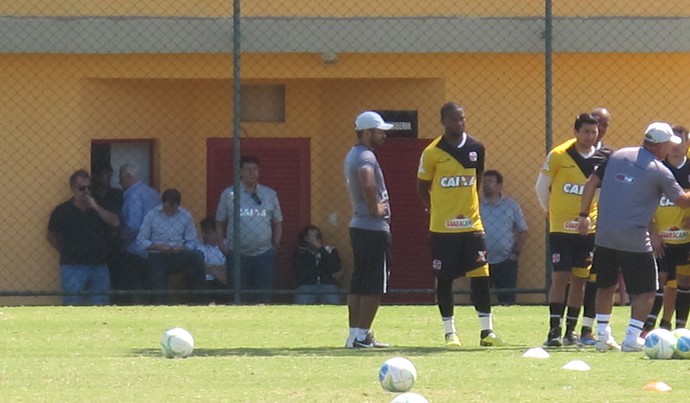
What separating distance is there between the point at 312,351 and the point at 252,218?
6.46 meters

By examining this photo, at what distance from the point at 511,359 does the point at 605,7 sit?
8.71m

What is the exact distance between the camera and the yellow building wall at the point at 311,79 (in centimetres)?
2034

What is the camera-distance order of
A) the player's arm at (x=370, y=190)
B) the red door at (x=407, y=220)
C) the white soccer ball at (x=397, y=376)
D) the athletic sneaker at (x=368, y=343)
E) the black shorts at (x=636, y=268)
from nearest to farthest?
the white soccer ball at (x=397, y=376) < the black shorts at (x=636, y=268) < the player's arm at (x=370, y=190) < the athletic sneaker at (x=368, y=343) < the red door at (x=407, y=220)

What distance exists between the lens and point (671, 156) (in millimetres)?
14438

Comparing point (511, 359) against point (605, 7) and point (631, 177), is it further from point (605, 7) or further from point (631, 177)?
point (605, 7)

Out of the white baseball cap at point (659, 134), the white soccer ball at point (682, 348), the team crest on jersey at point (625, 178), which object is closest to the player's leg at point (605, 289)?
the team crest on jersey at point (625, 178)

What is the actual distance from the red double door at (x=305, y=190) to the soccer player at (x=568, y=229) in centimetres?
681

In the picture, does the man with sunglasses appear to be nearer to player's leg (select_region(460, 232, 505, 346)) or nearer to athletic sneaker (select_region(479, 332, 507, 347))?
player's leg (select_region(460, 232, 505, 346))

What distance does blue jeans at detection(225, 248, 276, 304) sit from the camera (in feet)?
66.1

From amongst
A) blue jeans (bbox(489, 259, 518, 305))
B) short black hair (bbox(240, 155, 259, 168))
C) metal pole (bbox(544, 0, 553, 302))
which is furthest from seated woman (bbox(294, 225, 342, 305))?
metal pole (bbox(544, 0, 553, 302))

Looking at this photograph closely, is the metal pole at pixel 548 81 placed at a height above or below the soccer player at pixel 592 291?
above

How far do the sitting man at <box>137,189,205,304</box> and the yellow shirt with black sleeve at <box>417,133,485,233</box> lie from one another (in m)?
6.23

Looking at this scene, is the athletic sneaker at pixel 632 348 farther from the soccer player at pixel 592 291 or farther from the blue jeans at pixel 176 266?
the blue jeans at pixel 176 266

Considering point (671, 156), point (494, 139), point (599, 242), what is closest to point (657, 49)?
point (494, 139)
